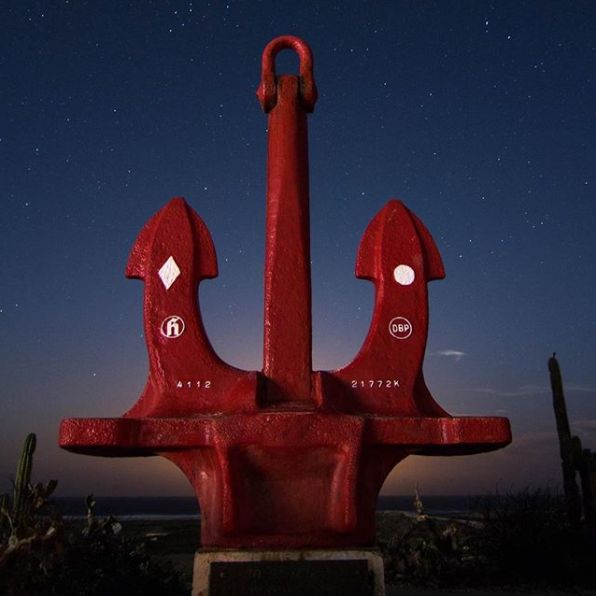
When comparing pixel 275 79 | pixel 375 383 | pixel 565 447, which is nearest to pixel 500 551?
pixel 565 447

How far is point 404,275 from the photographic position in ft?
12.3

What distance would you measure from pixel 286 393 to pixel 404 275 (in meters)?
0.90

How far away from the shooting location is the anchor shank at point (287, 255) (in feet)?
11.6

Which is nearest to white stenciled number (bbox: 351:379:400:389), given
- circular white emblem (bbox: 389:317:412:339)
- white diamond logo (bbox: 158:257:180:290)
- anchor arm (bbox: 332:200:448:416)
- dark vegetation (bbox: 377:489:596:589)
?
anchor arm (bbox: 332:200:448:416)

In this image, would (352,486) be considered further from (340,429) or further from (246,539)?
(246,539)

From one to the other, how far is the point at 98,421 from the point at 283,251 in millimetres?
1261

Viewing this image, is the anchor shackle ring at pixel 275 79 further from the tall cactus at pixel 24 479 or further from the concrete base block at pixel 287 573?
the tall cactus at pixel 24 479

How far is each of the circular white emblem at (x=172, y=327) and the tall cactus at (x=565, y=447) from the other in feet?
22.8

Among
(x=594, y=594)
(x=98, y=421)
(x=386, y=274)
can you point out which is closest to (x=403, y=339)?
(x=386, y=274)

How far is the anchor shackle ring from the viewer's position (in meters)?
3.92

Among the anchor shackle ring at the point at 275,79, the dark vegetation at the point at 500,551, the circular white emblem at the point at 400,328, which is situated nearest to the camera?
the circular white emblem at the point at 400,328

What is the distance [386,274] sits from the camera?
3736 mm

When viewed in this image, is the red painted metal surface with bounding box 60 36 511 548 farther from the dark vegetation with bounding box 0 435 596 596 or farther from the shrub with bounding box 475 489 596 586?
the shrub with bounding box 475 489 596 586

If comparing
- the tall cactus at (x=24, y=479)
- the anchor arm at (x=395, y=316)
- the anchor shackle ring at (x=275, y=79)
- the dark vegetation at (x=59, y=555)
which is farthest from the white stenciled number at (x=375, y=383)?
the tall cactus at (x=24, y=479)
